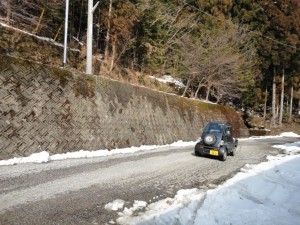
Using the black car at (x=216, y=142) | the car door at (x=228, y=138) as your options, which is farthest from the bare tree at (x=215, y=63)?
the black car at (x=216, y=142)

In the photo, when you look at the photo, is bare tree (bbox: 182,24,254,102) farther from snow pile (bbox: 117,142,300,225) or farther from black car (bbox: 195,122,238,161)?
snow pile (bbox: 117,142,300,225)

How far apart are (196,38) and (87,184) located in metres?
24.6

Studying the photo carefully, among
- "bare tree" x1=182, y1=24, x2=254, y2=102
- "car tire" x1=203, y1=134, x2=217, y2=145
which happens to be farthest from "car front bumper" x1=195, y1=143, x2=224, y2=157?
"bare tree" x1=182, y1=24, x2=254, y2=102

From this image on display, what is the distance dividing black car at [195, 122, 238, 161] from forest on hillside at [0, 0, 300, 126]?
10165 mm

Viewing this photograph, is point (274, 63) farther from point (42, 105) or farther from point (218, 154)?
point (42, 105)

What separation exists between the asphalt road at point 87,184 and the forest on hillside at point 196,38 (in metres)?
13.0

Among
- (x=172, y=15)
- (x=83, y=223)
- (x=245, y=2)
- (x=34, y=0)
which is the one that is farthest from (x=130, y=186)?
(x=245, y=2)

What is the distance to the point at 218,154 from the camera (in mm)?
12164

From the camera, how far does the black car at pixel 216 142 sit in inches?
484

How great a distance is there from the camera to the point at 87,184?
671 centimetres

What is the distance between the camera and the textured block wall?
30.3 ft

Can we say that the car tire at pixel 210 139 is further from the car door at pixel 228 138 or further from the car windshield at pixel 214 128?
the car door at pixel 228 138

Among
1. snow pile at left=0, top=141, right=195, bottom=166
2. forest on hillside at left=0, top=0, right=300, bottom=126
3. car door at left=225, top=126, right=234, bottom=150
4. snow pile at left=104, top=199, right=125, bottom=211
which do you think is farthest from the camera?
forest on hillside at left=0, top=0, right=300, bottom=126

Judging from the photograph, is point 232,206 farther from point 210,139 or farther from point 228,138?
point 228,138
